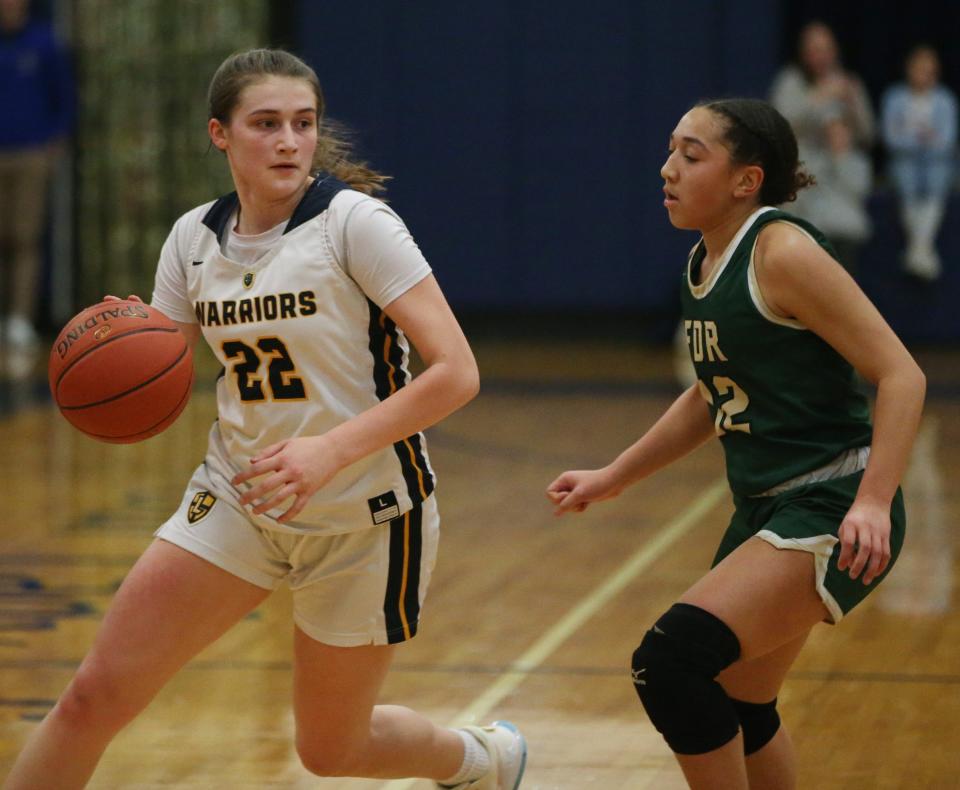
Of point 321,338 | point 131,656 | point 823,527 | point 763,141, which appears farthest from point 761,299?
point 131,656

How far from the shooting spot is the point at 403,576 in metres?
3.16

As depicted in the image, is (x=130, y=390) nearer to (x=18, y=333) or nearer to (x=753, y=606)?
(x=753, y=606)

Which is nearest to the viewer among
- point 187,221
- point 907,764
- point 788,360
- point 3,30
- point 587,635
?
point 788,360

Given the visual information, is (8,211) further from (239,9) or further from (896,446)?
(896,446)

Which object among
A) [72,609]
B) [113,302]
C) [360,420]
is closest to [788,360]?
[360,420]

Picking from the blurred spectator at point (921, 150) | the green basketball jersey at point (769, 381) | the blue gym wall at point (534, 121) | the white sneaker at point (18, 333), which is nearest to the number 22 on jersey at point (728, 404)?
the green basketball jersey at point (769, 381)

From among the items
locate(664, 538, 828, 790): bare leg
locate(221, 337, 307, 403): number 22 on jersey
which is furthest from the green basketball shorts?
locate(221, 337, 307, 403): number 22 on jersey

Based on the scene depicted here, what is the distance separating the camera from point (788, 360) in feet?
10.0

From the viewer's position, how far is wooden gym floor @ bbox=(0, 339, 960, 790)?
397 cm

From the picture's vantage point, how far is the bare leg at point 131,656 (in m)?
2.99

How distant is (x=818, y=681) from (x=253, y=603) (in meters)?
2.00

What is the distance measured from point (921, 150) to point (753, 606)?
929cm

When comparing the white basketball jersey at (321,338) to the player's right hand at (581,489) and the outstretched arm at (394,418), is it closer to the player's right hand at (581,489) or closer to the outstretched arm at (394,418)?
the outstretched arm at (394,418)

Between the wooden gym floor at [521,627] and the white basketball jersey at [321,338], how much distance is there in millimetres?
980
